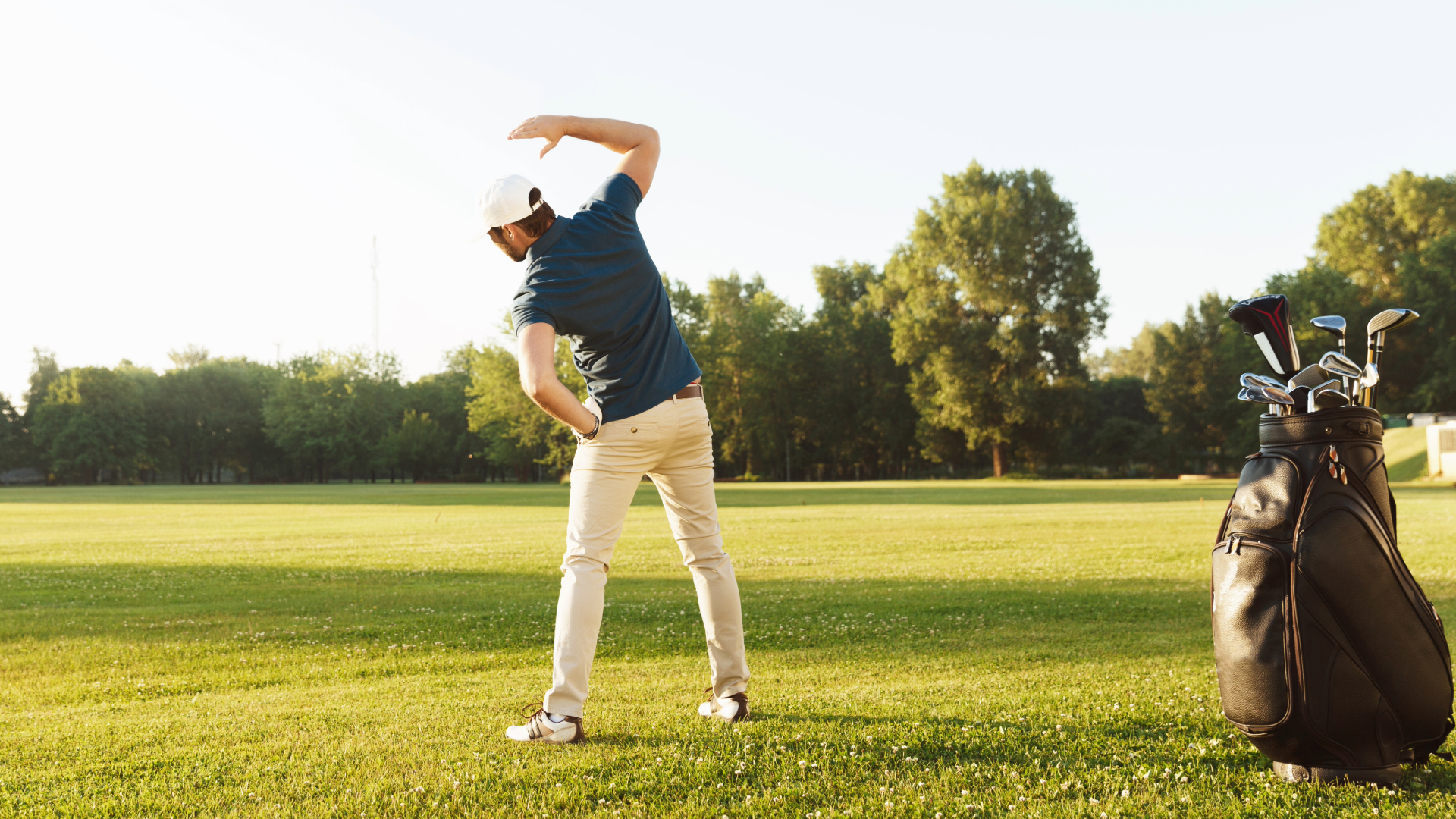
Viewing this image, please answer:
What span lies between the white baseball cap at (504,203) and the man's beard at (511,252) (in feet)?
0.39

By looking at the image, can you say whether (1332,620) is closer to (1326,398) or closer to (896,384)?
(1326,398)

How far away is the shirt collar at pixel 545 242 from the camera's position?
4.38m

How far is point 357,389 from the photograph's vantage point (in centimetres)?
9931

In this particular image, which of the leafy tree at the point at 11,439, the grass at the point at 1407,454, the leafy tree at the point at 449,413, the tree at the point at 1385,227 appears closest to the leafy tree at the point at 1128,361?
the tree at the point at 1385,227

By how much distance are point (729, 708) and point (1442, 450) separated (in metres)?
51.3

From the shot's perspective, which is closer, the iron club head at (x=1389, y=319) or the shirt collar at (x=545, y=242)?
the iron club head at (x=1389, y=319)

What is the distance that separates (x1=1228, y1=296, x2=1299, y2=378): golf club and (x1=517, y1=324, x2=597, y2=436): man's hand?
2666 mm

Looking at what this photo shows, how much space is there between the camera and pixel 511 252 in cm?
443

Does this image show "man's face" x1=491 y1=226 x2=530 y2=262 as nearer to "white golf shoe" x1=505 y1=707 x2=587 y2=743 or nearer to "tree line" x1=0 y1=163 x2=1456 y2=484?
"white golf shoe" x1=505 y1=707 x2=587 y2=743

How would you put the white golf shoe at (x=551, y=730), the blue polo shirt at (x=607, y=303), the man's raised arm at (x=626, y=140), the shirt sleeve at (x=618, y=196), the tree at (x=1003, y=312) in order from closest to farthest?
the white golf shoe at (x=551, y=730), the blue polo shirt at (x=607, y=303), the shirt sleeve at (x=618, y=196), the man's raised arm at (x=626, y=140), the tree at (x=1003, y=312)

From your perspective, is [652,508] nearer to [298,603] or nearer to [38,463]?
[298,603]

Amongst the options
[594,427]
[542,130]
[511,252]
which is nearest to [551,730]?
[594,427]

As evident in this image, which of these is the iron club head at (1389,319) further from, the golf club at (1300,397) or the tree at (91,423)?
the tree at (91,423)

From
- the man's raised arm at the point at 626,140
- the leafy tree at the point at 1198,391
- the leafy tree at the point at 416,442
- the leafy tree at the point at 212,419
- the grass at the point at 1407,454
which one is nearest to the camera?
the man's raised arm at the point at 626,140
